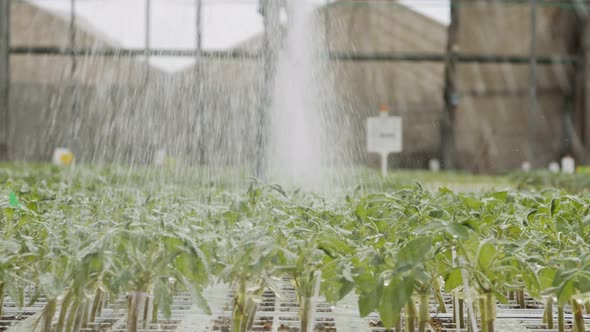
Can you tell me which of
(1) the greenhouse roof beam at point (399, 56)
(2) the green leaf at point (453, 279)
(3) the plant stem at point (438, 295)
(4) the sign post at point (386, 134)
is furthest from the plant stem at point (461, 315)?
(1) the greenhouse roof beam at point (399, 56)

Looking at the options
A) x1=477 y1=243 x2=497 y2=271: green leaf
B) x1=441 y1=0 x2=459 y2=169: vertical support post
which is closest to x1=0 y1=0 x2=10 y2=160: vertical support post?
x1=441 y1=0 x2=459 y2=169: vertical support post

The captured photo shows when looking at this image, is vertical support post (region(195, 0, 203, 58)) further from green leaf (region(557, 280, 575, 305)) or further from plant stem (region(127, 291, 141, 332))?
green leaf (region(557, 280, 575, 305))

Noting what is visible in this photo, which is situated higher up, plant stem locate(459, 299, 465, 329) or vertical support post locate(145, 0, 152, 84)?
vertical support post locate(145, 0, 152, 84)

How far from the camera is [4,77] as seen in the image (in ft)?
23.2

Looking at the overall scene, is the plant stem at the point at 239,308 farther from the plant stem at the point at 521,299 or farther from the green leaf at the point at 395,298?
the plant stem at the point at 521,299

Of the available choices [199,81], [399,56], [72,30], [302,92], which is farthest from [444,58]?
[72,30]

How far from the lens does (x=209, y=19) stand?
6.15 metres

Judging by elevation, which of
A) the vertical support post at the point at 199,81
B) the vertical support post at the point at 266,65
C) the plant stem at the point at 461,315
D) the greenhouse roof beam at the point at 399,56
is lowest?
the plant stem at the point at 461,315

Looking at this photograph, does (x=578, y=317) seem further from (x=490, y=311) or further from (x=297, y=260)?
(x=297, y=260)

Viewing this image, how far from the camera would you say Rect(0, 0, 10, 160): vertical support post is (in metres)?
6.88

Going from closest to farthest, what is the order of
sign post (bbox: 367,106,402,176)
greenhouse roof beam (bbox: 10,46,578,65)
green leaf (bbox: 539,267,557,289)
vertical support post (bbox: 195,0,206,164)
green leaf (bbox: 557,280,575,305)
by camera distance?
green leaf (bbox: 557,280,575,305) < green leaf (bbox: 539,267,557,289) < sign post (bbox: 367,106,402,176) < vertical support post (bbox: 195,0,206,164) < greenhouse roof beam (bbox: 10,46,578,65)

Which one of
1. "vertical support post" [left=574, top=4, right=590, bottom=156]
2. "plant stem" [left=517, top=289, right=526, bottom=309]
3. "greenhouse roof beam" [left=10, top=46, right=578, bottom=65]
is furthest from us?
"vertical support post" [left=574, top=4, right=590, bottom=156]

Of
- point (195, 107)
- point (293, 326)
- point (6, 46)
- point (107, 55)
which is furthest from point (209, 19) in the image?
point (293, 326)

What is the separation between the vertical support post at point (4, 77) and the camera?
271 inches
